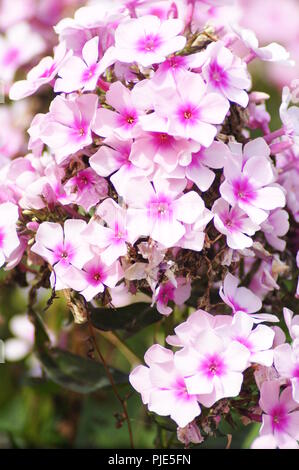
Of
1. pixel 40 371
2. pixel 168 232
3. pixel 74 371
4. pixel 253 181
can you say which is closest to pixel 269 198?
pixel 253 181

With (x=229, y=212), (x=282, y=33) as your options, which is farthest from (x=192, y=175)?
(x=282, y=33)

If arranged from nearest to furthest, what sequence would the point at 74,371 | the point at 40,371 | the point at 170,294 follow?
1. the point at 170,294
2. the point at 74,371
3. the point at 40,371

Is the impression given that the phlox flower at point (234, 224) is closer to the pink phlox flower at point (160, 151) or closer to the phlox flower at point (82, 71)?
the pink phlox flower at point (160, 151)

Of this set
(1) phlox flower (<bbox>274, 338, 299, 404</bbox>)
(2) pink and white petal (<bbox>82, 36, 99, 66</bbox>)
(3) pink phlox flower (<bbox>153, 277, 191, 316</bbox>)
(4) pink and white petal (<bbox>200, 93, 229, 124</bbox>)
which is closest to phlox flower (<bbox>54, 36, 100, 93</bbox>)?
(2) pink and white petal (<bbox>82, 36, 99, 66</bbox>)

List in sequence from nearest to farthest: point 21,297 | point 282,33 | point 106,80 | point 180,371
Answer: point 180,371, point 106,80, point 21,297, point 282,33

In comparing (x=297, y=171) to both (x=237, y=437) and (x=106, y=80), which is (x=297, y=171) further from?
(x=237, y=437)

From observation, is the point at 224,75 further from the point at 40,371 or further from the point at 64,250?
the point at 40,371
